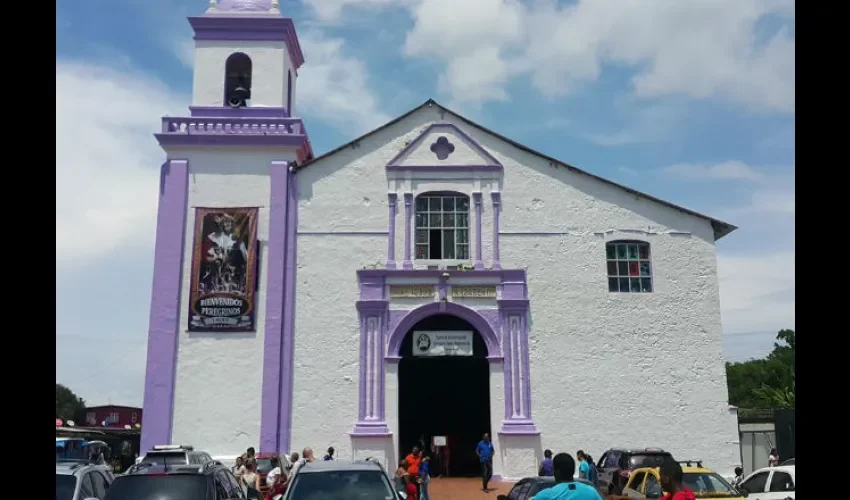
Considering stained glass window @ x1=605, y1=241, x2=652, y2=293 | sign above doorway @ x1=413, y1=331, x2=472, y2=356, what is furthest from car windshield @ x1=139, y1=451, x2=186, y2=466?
stained glass window @ x1=605, y1=241, x2=652, y2=293

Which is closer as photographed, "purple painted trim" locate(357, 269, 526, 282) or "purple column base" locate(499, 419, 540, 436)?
"purple column base" locate(499, 419, 540, 436)

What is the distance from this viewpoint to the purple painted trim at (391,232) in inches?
878

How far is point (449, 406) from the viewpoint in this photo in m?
27.6

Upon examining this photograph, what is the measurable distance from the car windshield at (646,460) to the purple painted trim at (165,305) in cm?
1180

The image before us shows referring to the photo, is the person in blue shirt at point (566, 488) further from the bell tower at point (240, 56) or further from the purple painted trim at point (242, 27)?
the purple painted trim at point (242, 27)

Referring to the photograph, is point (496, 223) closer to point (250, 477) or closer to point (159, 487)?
point (250, 477)

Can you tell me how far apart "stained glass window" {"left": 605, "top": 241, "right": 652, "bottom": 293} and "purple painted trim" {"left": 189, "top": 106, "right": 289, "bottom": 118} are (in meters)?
10.4

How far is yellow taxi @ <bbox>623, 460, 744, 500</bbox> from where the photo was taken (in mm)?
13320

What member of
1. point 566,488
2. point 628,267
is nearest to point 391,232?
point 628,267

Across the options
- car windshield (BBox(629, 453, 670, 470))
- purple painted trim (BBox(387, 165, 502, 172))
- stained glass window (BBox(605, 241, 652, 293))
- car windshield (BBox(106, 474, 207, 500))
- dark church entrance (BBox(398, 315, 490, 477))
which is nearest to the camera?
car windshield (BBox(106, 474, 207, 500))

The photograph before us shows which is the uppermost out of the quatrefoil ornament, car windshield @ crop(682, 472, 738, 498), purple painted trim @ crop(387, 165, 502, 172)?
the quatrefoil ornament

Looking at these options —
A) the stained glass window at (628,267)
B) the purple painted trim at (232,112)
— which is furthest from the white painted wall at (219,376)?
the stained glass window at (628,267)

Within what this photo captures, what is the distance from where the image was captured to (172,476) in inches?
417

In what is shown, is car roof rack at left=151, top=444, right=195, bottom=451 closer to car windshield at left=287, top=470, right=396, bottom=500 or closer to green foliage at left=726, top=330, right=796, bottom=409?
car windshield at left=287, top=470, right=396, bottom=500
